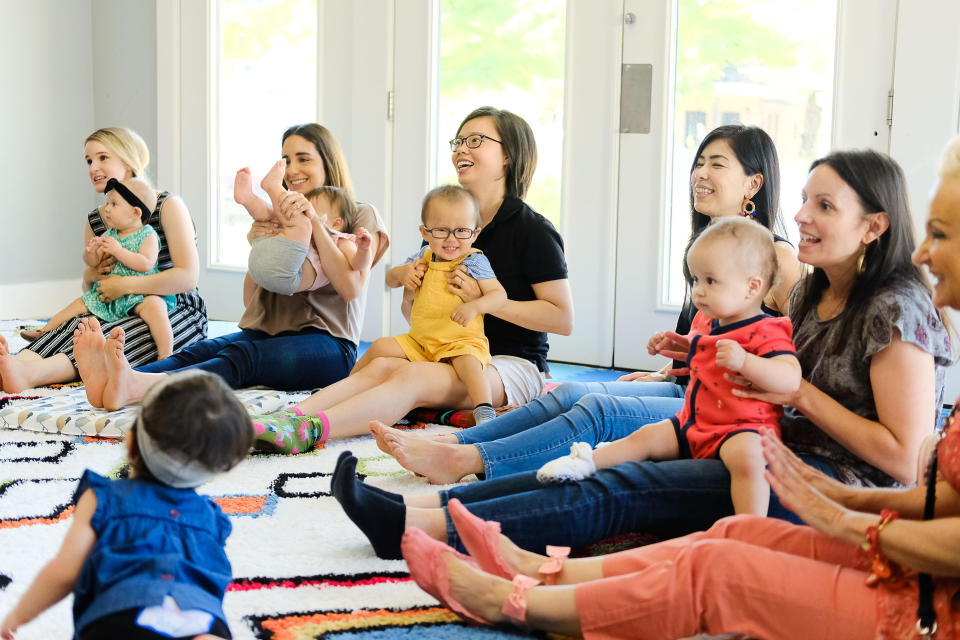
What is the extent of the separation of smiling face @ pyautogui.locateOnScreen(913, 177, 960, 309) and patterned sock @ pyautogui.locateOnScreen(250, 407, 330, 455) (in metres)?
1.40

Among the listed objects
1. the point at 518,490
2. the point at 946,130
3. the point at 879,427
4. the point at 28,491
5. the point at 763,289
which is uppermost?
the point at 946,130

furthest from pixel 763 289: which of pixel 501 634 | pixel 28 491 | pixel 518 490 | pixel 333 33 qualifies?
pixel 333 33

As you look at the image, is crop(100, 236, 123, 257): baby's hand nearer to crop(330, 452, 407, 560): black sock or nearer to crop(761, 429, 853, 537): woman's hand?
crop(330, 452, 407, 560): black sock

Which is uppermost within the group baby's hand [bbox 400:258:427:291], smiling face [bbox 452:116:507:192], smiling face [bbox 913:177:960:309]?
smiling face [bbox 452:116:507:192]

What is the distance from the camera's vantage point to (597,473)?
1.49 m

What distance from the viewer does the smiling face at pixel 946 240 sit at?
1.04 metres

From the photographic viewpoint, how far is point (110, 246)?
277cm

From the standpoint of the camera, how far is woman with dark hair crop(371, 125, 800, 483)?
1.80 m

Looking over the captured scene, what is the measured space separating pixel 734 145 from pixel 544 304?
1.97 feet

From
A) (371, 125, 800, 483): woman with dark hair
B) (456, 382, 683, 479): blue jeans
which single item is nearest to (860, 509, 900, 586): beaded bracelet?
(371, 125, 800, 483): woman with dark hair

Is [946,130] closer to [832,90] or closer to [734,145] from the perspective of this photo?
[832,90]

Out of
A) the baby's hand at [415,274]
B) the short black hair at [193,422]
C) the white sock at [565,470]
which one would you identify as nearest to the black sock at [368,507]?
the white sock at [565,470]

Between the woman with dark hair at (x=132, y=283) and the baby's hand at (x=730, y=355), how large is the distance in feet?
6.25

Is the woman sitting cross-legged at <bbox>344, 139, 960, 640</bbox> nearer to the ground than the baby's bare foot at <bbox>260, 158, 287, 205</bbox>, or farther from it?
nearer to the ground
